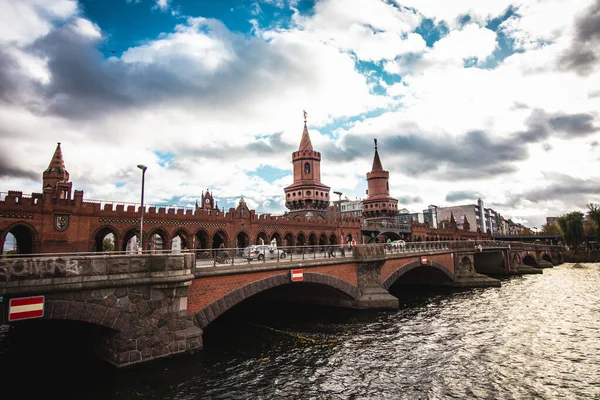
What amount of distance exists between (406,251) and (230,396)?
26592 millimetres

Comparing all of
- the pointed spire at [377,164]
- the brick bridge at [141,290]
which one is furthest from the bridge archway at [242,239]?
the pointed spire at [377,164]

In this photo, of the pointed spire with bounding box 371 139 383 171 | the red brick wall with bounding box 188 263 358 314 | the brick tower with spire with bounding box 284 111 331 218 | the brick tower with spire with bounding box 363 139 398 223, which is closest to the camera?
the red brick wall with bounding box 188 263 358 314

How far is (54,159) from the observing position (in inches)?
2057

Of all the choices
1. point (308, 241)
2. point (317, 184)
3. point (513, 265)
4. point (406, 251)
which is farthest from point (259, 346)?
point (513, 265)

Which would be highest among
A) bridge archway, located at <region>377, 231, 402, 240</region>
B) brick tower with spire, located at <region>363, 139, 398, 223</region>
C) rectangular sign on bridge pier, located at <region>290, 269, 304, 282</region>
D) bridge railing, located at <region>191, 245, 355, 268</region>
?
brick tower with spire, located at <region>363, 139, 398, 223</region>

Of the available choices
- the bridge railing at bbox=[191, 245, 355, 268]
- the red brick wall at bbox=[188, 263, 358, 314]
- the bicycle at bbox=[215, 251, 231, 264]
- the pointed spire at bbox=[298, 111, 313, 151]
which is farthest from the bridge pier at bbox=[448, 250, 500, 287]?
the bicycle at bbox=[215, 251, 231, 264]

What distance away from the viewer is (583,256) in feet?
295

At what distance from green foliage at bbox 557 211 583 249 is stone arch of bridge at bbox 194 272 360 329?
Result: 88.7 meters

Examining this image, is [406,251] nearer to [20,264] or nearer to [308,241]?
[308,241]

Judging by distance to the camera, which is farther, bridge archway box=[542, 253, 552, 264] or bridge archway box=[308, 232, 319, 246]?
bridge archway box=[542, 253, 552, 264]

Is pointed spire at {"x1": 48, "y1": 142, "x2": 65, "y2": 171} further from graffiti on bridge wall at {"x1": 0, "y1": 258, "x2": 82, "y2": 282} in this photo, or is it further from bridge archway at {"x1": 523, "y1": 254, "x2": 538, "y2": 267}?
bridge archway at {"x1": 523, "y1": 254, "x2": 538, "y2": 267}

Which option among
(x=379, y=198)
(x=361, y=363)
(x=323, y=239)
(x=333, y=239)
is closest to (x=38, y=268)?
(x=361, y=363)

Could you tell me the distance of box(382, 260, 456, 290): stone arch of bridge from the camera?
102 ft

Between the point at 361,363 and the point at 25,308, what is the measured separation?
13377 mm
